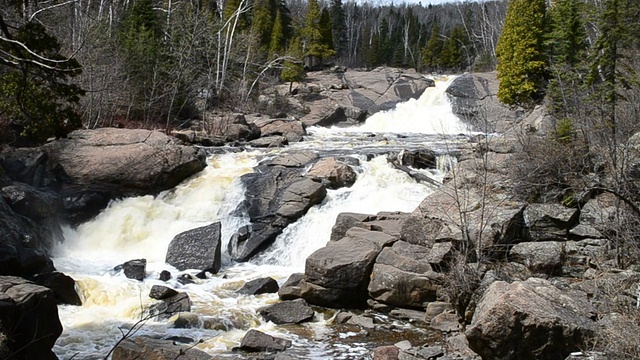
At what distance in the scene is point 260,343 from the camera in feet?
30.7

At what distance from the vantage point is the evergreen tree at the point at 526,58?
27.5 meters

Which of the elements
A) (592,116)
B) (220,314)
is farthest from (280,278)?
(592,116)

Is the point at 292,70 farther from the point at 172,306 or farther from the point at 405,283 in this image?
the point at 172,306

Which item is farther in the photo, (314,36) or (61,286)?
(314,36)

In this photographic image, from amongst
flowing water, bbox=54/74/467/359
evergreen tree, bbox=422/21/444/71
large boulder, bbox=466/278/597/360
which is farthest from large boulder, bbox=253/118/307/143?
evergreen tree, bbox=422/21/444/71

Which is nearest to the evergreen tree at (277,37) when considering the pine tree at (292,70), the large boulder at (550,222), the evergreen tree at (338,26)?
the pine tree at (292,70)

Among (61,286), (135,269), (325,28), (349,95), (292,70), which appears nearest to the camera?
(61,286)

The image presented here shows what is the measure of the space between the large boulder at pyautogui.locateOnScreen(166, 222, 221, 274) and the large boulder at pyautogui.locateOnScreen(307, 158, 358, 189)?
3.88m

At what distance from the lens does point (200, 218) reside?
16.6 meters

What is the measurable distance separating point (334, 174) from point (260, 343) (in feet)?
27.8

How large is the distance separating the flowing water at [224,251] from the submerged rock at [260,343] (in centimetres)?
25

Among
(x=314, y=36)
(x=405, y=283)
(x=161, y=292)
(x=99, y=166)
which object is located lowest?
(x=161, y=292)

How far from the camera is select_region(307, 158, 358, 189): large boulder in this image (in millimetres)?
17141

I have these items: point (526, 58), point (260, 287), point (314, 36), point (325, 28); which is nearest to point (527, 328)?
point (260, 287)
